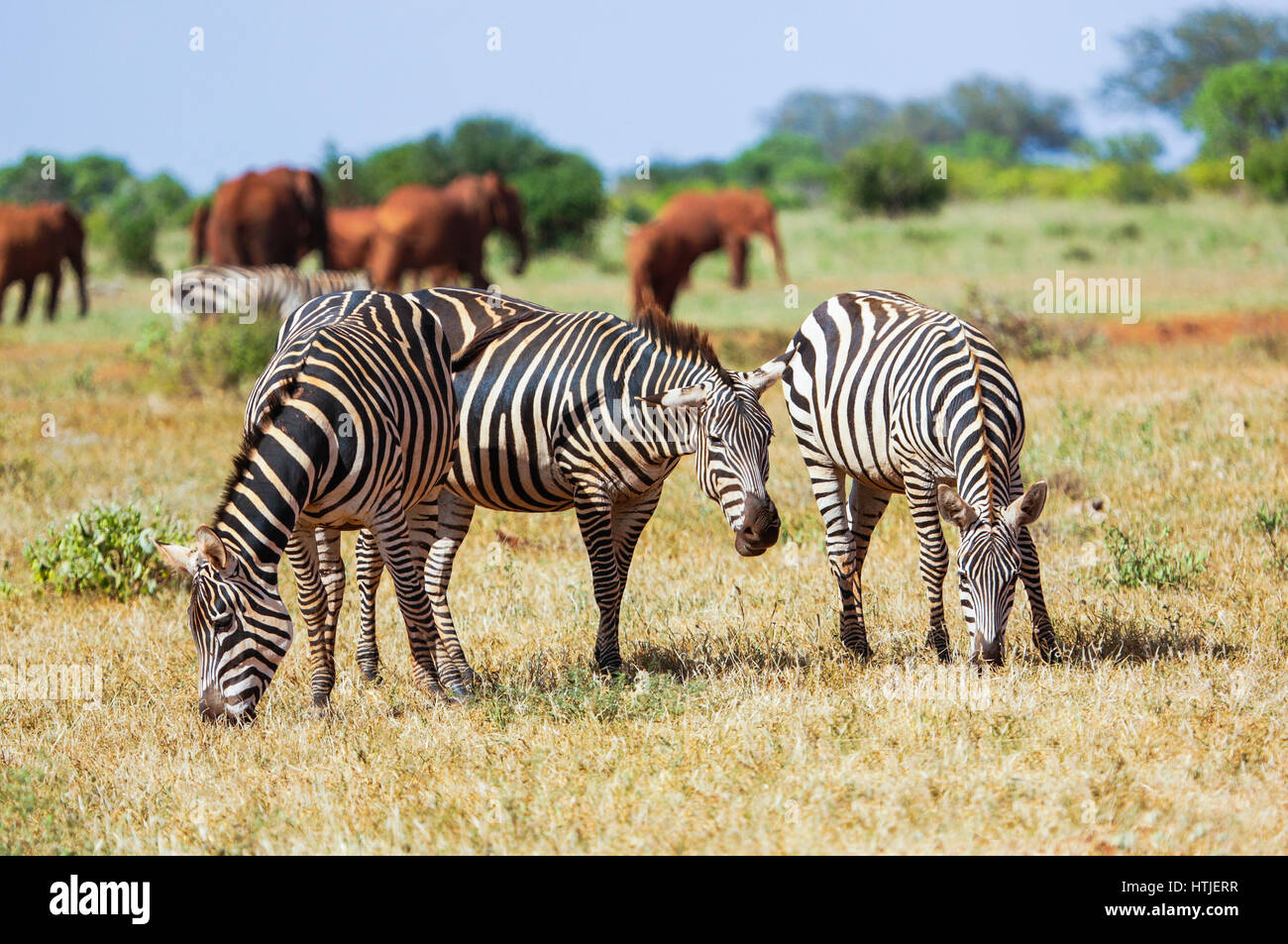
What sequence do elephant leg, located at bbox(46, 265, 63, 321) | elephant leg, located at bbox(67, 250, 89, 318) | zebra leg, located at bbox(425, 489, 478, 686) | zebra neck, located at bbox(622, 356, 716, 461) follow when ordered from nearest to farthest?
zebra neck, located at bbox(622, 356, 716, 461), zebra leg, located at bbox(425, 489, 478, 686), elephant leg, located at bbox(46, 265, 63, 321), elephant leg, located at bbox(67, 250, 89, 318)

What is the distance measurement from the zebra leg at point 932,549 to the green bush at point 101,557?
4.80 meters

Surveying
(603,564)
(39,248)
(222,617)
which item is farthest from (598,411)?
(39,248)

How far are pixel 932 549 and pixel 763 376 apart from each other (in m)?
1.28

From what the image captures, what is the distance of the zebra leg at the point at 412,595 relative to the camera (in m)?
6.34

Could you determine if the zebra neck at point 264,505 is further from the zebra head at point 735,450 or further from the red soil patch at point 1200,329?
the red soil patch at point 1200,329

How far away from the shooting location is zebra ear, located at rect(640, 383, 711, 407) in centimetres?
637

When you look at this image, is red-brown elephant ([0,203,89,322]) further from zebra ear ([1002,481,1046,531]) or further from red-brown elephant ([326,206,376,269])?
zebra ear ([1002,481,1046,531])

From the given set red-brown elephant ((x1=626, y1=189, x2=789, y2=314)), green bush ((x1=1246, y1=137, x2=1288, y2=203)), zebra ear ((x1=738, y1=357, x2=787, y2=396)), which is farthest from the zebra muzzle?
green bush ((x1=1246, y1=137, x2=1288, y2=203))

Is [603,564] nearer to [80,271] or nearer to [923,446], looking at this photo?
[923,446]

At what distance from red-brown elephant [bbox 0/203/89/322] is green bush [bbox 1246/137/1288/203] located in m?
28.8

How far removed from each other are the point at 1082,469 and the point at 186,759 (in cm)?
731

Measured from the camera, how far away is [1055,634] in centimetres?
724
